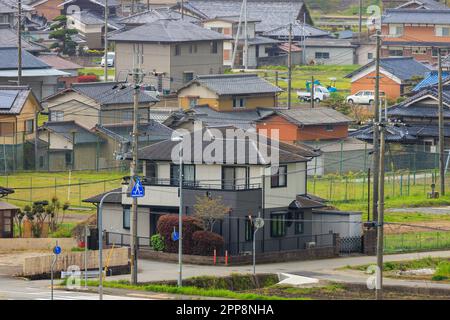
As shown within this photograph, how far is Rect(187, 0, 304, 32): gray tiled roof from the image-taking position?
352 ft

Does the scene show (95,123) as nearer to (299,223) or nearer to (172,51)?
(172,51)

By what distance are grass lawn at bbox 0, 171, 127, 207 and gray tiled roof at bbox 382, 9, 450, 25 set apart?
139 feet

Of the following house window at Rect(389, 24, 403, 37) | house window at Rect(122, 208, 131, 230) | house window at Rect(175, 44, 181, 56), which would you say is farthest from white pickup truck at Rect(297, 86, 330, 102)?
house window at Rect(122, 208, 131, 230)

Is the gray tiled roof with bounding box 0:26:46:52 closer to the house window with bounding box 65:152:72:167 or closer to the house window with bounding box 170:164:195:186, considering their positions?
the house window with bounding box 65:152:72:167

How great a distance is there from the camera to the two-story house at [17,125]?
61.8 meters

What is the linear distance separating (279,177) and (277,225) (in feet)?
5.43

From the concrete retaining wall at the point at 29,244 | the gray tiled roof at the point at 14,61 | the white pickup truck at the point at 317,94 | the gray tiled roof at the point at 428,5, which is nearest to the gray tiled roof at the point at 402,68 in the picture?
the white pickup truck at the point at 317,94

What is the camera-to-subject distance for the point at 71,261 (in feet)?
136

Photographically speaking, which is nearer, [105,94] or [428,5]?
[105,94]

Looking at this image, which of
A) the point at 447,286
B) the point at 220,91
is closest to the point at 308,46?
the point at 220,91

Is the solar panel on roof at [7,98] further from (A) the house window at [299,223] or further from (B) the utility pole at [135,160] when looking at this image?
(B) the utility pole at [135,160]

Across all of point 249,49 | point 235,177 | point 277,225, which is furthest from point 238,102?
point 277,225
